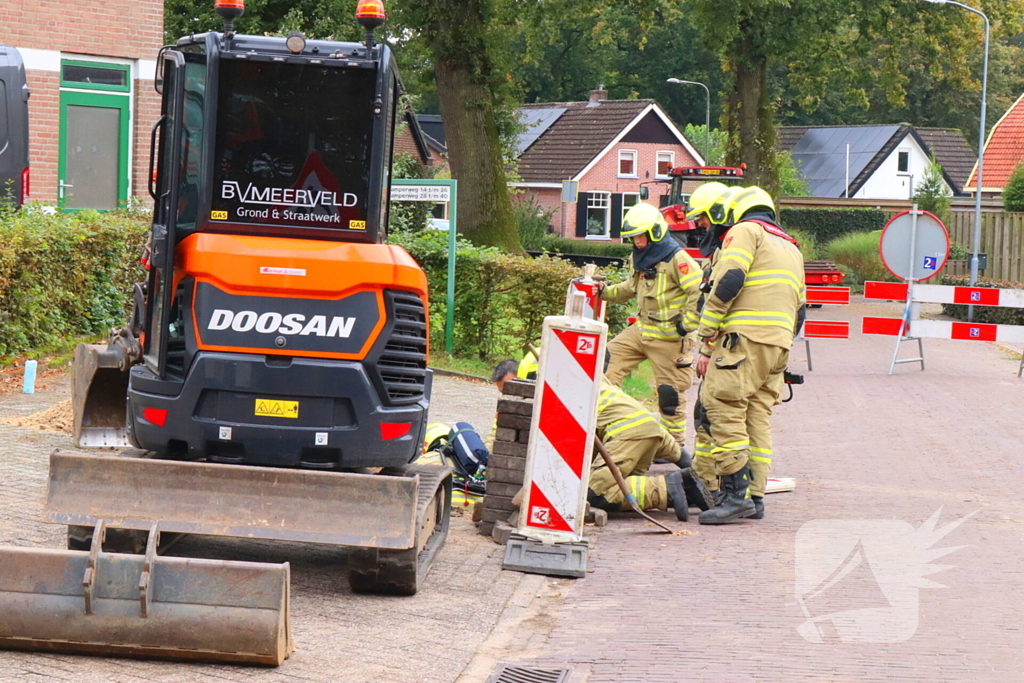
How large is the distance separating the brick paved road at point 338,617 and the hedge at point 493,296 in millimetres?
7166

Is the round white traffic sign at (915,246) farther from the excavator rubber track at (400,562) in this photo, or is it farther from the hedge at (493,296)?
the excavator rubber track at (400,562)

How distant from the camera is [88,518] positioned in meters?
5.94

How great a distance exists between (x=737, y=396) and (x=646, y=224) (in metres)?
2.16

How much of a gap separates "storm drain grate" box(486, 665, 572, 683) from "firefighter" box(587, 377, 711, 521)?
3038mm

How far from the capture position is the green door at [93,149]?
18156 mm

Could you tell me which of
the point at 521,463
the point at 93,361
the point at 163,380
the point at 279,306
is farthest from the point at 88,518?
the point at 521,463

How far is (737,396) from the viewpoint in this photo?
8445 mm

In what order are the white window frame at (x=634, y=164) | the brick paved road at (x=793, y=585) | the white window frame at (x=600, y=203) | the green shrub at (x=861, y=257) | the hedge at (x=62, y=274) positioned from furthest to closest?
the white window frame at (x=634, y=164)
the white window frame at (x=600, y=203)
the green shrub at (x=861, y=257)
the hedge at (x=62, y=274)
the brick paved road at (x=793, y=585)

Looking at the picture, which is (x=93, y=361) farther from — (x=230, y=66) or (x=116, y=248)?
(x=116, y=248)

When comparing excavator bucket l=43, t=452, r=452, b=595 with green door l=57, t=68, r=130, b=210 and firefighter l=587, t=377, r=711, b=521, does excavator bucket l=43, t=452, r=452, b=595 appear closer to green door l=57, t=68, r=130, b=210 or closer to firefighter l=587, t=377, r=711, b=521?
firefighter l=587, t=377, r=711, b=521

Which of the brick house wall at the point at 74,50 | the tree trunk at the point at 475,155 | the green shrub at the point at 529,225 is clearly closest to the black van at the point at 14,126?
the brick house wall at the point at 74,50

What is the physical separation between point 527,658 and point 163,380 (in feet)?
7.12

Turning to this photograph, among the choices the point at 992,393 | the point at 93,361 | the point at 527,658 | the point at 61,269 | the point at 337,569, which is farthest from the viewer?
the point at 992,393

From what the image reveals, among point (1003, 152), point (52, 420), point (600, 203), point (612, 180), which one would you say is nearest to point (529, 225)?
point (1003, 152)
